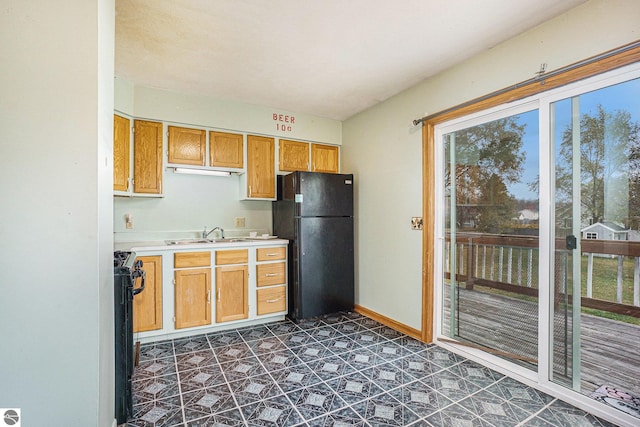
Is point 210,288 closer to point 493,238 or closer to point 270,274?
point 270,274

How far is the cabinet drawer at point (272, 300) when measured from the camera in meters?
3.32

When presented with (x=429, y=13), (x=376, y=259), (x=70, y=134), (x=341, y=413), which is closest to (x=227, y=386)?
(x=341, y=413)

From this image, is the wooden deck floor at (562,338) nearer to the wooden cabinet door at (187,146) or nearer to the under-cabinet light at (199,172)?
the under-cabinet light at (199,172)

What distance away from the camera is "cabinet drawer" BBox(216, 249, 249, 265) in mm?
3102

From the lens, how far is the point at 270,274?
11.1 feet

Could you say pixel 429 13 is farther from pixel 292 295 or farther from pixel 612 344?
pixel 292 295

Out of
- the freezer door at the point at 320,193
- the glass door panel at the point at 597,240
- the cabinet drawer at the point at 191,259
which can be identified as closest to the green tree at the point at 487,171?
the glass door panel at the point at 597,240

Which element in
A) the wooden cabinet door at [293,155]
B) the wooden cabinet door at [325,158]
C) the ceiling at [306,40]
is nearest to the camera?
the ceiling at [306,40]

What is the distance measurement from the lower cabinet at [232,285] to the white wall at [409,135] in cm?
144

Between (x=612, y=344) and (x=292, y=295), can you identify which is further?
(x=292, y=295)

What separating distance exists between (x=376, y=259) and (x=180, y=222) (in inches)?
91.6

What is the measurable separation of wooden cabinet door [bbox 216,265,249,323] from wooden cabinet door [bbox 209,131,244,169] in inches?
46.7

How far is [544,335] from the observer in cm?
205

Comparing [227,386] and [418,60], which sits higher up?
[418,60]
